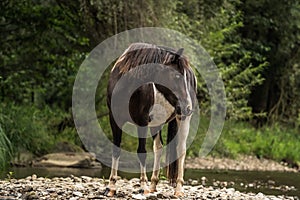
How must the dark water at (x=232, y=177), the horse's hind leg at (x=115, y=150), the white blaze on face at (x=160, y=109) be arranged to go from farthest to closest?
the dark water at (x=232, y=177) → the horse's hind leg at (x=115, y=150) → the white blaze on face at (x=160, y=109)

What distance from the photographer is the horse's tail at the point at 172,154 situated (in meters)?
7.75

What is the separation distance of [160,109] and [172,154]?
64 cm

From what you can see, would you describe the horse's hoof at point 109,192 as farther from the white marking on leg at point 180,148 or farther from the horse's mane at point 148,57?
the horse's mane at point 148,57

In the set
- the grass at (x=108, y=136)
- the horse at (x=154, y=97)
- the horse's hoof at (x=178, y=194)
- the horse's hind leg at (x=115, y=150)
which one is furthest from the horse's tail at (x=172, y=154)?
the grass at (x=108, y=136)

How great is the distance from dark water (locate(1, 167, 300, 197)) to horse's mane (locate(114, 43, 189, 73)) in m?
3.70

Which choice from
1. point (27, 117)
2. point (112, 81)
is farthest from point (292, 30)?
point (112, 81)

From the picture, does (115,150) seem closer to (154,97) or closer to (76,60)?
(154,97)

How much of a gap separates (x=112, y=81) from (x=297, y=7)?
52.9ft

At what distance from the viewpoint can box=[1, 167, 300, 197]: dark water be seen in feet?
36.3

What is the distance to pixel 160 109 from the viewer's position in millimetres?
7469

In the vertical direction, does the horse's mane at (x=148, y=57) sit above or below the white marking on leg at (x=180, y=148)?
above

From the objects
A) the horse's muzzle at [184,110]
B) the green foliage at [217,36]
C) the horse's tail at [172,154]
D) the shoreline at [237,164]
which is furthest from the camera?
the green foliage at [217,36]

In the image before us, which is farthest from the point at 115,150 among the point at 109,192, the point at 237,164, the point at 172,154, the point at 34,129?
the point at 237,164

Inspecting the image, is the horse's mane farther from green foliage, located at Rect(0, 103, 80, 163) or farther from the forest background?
green foliage, located at Rect(0, 103, 80, 163)
